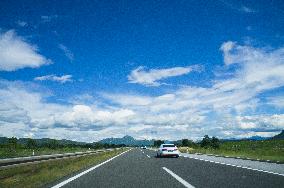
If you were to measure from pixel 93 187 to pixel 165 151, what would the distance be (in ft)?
75.1

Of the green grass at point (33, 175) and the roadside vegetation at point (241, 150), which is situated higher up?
the roadside vegetation at point (241, 150)

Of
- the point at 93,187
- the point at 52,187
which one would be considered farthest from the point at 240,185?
the point at 52,187

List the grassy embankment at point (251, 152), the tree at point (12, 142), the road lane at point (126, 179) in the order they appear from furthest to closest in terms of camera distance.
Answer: the tree at point (12, 142) → the grassy embankment at point (251, 152) → the road lane at point (126, 179)

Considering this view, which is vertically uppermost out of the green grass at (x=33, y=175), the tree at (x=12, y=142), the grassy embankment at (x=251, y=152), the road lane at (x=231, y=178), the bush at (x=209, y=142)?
the tree at (x=12, y=142)

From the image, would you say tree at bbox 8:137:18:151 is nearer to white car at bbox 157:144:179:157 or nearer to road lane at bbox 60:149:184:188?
white car at bbox 157:144:179:157

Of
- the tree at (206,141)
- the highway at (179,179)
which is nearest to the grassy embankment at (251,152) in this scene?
the highway at (179,179)

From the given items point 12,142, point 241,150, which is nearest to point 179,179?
point 241,150

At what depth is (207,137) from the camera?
115062 millimetres

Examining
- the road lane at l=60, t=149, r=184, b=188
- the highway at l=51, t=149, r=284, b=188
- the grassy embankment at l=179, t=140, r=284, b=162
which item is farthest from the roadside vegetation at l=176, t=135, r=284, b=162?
the road lane at l=60, t=149, r=184, b=188

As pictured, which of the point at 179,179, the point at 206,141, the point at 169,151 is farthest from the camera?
the point at 206,141

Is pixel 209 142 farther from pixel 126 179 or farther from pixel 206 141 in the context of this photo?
pixel 126 179

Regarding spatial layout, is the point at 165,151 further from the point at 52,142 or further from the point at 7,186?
the point at 52,142

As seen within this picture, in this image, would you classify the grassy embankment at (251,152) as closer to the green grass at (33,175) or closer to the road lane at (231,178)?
the road lane at (231,178)

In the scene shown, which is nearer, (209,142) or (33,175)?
(33,175)
